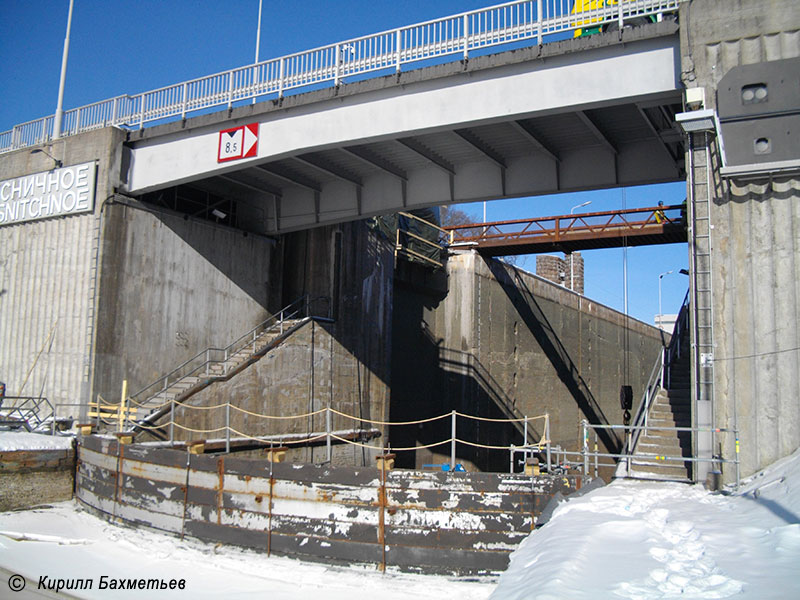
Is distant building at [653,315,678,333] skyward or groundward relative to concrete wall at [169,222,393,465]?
skyward

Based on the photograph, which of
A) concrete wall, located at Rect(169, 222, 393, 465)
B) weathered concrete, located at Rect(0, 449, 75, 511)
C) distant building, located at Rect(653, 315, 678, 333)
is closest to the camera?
weathered concrete, located at Rect(0, 449, 75, 511)

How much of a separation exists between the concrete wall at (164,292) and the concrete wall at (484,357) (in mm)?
9381

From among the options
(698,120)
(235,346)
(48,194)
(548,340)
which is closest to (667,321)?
(548,340)

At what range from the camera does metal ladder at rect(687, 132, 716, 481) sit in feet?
42.6

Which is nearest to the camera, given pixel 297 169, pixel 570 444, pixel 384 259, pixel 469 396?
pixel 297 169

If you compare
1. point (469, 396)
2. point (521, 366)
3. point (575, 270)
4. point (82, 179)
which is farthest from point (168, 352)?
point (575, 270)

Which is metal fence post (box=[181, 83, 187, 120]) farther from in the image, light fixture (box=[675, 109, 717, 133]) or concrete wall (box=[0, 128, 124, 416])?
light fixture (box=[675, 109, 717, 133])

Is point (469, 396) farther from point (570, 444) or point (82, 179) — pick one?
point (82, 179)

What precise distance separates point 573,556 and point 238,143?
15810 mm

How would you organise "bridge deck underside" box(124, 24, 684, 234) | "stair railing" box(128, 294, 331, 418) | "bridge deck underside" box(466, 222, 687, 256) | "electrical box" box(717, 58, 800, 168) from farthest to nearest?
"bridge deck underside" box(466, 222, 687, 256), "stair railing" box(128, 294, 331, 418), "bridge deck underside" box(124, 24, 684, 234), "electrical box" box(717, 58, 800, 168)

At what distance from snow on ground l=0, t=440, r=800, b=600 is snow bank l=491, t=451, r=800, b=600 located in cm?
2

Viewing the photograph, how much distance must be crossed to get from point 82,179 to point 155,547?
12.0m

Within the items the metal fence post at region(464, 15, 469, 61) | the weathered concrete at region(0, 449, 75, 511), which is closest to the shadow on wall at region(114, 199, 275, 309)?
the weathered concrete at region(0, 449, 75, 511)

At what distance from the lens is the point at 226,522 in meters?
15.0
